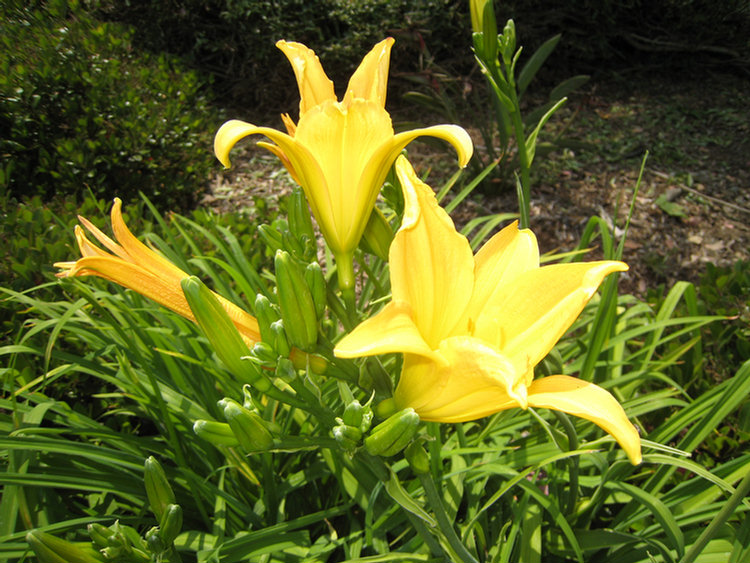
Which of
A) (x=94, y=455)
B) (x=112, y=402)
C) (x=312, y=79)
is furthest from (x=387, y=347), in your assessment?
(x=112, y=402)

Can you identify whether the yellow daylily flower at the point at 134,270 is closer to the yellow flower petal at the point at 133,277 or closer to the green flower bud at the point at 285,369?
the yellow flower petal at the point at 133,277

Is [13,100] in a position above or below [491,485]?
above

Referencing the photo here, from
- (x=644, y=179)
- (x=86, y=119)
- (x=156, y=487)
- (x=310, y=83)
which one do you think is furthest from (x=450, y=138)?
(x=644, y=179)

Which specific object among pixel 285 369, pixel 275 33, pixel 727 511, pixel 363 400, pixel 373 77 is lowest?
pixel 363 400

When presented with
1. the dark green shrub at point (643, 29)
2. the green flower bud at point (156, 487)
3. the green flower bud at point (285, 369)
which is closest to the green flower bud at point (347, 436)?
the green flower bud at point (285, 369)

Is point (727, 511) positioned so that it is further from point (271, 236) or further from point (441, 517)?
point (271, 236)

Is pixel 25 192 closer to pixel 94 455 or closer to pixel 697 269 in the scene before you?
pixel 94 455
